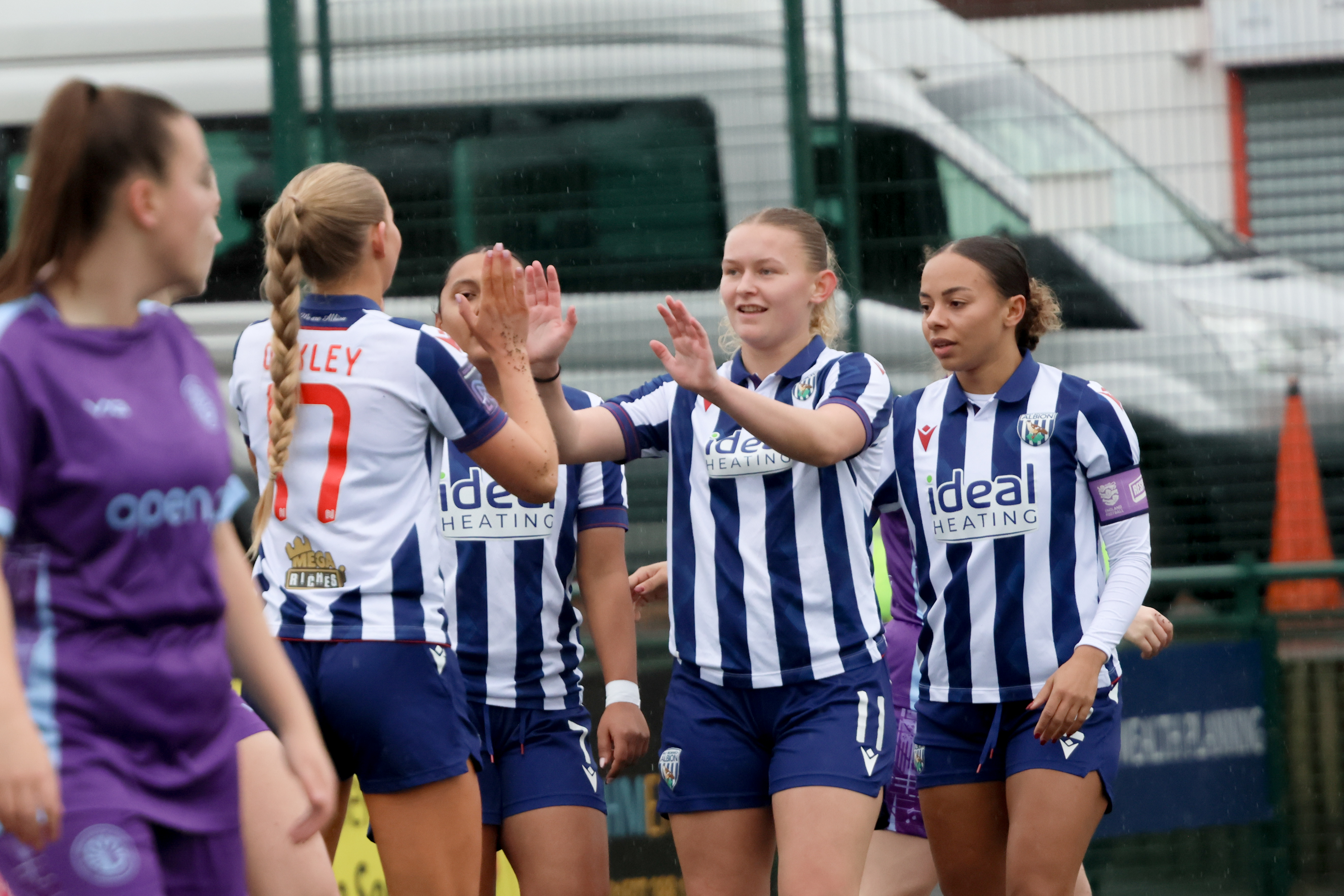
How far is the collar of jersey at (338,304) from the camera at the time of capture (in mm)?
2971

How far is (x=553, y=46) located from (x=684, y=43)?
1.58 feet

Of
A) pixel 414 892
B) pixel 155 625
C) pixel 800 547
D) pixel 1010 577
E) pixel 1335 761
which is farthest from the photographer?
pixel 1335 761

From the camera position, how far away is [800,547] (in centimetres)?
345

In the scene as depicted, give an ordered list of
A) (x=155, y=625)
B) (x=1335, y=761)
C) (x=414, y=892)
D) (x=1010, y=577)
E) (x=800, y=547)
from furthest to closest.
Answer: (x=1335, y=761) < (x=1010, y=577) < (x=800, y=547) < (x=414, y=892) < (x=155, y=625)

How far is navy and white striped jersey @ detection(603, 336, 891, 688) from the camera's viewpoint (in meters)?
3.44

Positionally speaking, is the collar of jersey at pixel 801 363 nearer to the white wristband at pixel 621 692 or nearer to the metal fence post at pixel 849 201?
the white wristband at pixel 621 692

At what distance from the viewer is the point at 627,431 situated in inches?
147

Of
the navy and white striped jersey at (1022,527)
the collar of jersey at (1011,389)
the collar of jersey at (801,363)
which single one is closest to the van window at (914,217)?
the collar of jersey at (1011,389)

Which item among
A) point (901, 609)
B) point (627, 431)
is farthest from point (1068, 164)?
point (627, 431)

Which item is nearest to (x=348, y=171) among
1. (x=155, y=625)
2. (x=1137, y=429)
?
(x=155, y=625)

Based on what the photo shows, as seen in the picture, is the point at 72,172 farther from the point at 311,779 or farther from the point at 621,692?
the point at 621,692

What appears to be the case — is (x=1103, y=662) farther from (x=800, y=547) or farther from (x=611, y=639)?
(x=611, y=639)

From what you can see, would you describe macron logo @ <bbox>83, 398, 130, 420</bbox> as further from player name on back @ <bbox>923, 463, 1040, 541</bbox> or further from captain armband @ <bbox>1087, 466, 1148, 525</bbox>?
captain armband @ <bbox>1087, 466, 1148, 525</bbox>

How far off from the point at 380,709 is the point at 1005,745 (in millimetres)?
1651
